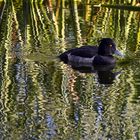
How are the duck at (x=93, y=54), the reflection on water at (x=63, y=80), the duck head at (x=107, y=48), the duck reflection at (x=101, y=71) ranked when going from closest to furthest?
1. the reflection on water at (x=63, y=80)
2. the duck reflection at (x=101, y=71)
3. the duck at (x=93, y=54)
4. the duck head at (x=107, y=48)

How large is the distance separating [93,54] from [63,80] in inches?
71.1

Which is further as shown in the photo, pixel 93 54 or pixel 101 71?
pixel 93 54

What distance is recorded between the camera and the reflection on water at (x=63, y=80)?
7.43 meters

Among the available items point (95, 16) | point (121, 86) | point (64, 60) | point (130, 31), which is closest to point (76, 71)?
point (64, 60)

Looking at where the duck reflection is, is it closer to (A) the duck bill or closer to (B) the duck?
(B) the duck

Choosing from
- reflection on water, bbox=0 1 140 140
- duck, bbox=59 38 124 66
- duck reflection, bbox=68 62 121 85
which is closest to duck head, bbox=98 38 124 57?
duck, bbox=59 38 124 66

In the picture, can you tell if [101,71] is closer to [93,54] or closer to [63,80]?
[93,54]

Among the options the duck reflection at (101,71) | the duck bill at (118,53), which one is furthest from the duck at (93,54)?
the duck reflection at (101,71)

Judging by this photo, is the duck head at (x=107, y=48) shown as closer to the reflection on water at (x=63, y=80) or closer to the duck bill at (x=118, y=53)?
the duck bill at (x=118, y=53)

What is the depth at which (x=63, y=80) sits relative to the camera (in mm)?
9586

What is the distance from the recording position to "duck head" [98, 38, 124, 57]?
11320 mm

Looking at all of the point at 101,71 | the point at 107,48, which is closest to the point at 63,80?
the point at 101,71

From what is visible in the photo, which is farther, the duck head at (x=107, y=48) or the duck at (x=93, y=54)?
the duck head at (x=107, y=48)

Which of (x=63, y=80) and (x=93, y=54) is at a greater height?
(x=63, y=80)
